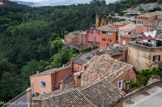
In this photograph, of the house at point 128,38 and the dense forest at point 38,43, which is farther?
the dense forest at point 38,43

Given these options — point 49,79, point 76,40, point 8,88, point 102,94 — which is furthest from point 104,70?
point 76,40

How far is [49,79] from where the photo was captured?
18.2 metres

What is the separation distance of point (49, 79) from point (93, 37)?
2482 cm

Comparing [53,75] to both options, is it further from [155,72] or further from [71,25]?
[71,25]

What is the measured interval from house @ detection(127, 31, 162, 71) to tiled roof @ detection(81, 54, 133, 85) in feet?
13.6

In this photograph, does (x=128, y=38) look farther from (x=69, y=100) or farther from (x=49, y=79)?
(x=69, y=100)

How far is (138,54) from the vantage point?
703 inches

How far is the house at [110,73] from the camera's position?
1271cm

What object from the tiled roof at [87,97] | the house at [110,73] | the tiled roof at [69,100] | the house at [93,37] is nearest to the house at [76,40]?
the house at [93,37]

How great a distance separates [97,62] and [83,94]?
581 cm

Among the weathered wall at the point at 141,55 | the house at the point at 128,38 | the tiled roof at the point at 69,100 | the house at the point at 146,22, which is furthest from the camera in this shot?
the house at the point at 146,22

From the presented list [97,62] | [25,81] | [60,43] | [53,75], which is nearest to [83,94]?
[97,62]

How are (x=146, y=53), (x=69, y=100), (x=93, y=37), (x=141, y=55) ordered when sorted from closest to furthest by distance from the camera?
(x=69, y=100) → (x=146, y=53) → (x=141, y=55) → (x=93, y=37)

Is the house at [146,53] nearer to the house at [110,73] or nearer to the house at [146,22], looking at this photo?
the house at [110,73]
